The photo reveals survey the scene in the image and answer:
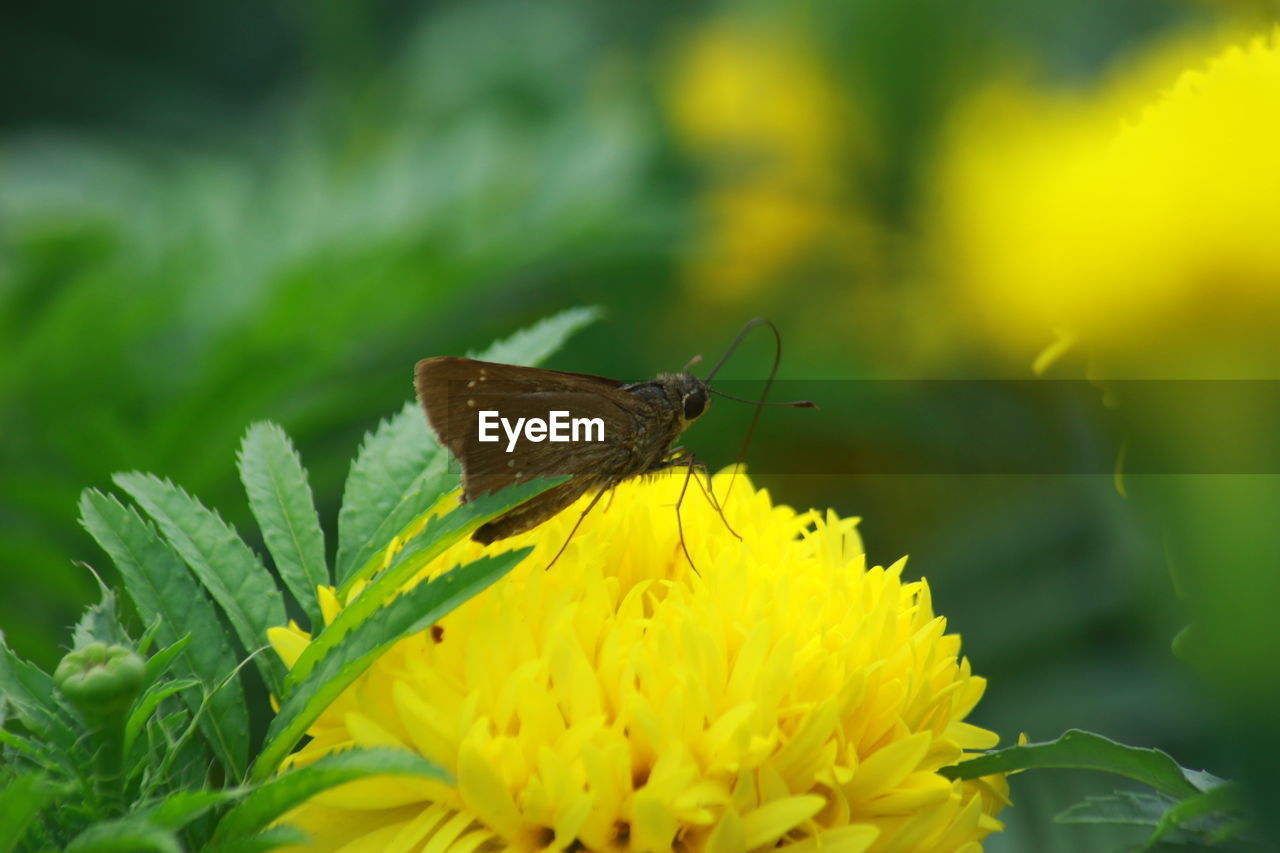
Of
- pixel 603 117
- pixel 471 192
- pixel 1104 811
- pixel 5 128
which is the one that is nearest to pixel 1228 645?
pixel 1104 811

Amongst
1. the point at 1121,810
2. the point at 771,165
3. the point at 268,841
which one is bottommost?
the point at 1121,810

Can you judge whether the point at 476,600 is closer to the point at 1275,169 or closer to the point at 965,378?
the point at 1275,169

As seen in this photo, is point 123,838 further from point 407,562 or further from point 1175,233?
point 1175,233

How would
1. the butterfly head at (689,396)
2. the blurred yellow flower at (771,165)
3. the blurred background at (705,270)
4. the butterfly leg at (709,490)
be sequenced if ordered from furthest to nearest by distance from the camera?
1. the blurred yellow flower at (771,165)
2. the blurred background at (705,270)
3. the butterfly head at (689,396)
4. the butterfly leg at (709,490)

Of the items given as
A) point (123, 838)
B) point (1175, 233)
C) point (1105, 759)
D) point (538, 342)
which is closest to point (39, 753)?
point (123, 838)

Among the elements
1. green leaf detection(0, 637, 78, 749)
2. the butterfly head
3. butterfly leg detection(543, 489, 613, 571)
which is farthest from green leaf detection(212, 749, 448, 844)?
the butterfly head

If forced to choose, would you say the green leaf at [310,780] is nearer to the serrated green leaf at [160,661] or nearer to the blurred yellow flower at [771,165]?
the serrated green leaf at [160,661]

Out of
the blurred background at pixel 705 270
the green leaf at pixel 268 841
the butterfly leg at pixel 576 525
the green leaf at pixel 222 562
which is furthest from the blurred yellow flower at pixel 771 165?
the green leaf at pixel 268 841
